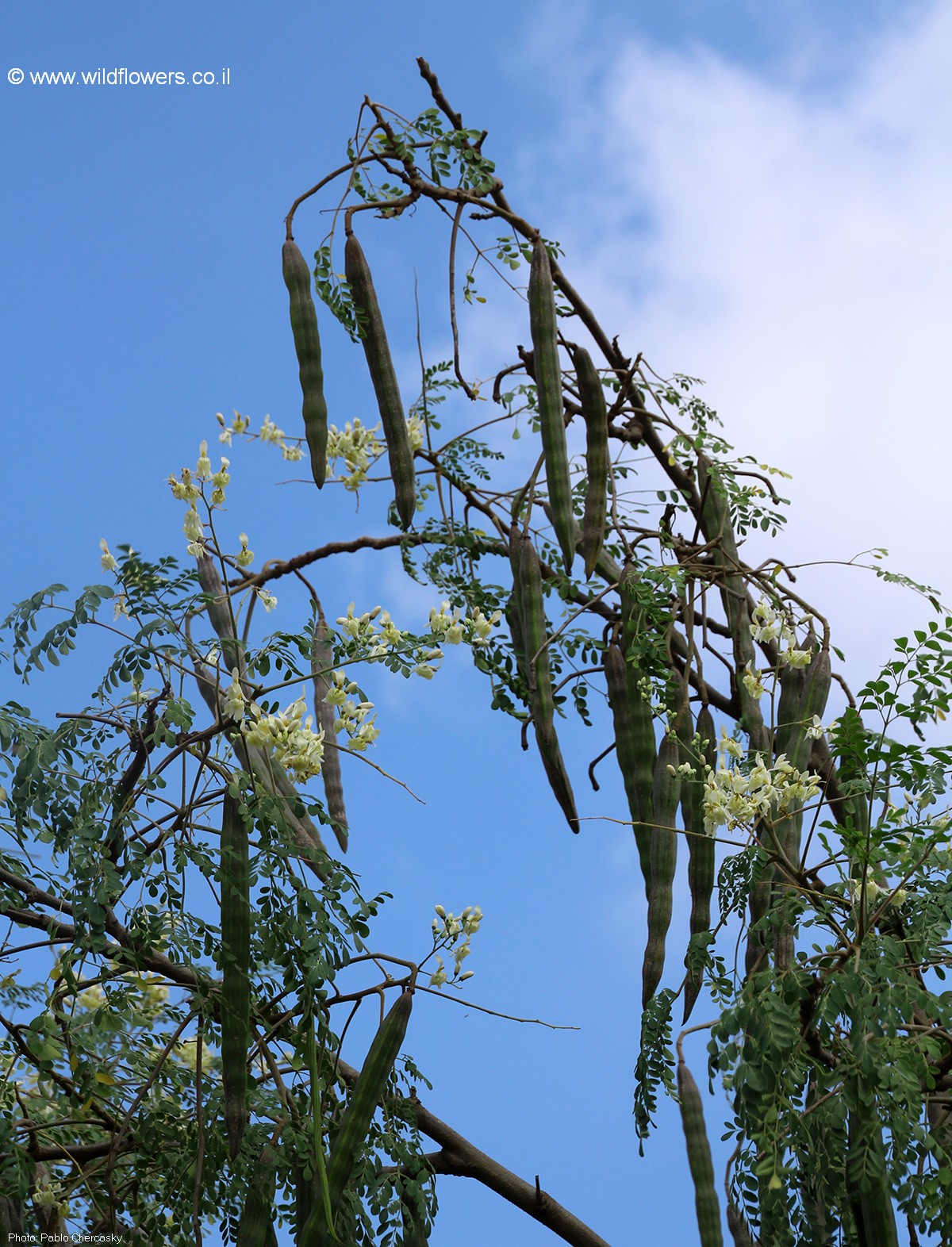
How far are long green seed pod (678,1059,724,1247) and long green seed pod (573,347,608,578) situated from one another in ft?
3.72

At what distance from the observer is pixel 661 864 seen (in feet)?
8.73

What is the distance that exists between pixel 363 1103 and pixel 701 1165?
2.24 ft

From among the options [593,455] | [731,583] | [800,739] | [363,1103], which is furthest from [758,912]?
[593,455]

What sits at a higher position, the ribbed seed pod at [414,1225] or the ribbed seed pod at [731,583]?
the ribbed seed pod at [731,583]

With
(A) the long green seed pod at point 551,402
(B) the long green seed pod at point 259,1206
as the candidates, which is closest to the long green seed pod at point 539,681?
A: (A) the long green seed pod at point 551,402

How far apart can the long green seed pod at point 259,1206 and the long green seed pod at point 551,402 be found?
4.36 ft

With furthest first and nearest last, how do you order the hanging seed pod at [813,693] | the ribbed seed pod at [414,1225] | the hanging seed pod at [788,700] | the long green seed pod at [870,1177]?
the hanging seed pod at [788,700] → the hanging seed pod at [813,693] → the ribbed seed pod at [414,1225] → the long green seed pod at [870,1177]

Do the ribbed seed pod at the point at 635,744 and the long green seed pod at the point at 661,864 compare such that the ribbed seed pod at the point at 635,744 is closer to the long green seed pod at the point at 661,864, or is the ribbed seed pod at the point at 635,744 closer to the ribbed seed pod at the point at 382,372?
the long green seed pod at the point at 661,864

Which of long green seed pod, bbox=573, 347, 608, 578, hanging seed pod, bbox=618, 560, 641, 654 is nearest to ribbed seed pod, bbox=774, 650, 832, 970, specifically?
hanging seed pod, bbox=618, 560, 641, 654

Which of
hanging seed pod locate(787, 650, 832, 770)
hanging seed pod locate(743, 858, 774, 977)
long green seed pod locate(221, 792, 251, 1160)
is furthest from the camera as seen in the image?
hanging seed pod locate(787, 650, 832, 770)

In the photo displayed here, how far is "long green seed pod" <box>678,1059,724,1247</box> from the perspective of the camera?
253 cm

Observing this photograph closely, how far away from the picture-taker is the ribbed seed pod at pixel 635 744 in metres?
2.83

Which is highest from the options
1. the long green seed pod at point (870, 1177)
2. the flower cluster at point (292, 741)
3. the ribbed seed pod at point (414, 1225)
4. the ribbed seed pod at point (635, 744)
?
the ribbed seed pod at point (635, 744)

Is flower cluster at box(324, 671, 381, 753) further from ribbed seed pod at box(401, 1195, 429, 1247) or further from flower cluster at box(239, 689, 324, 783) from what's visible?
ribbed seed pod at box(401, 1195, 429, 1247)
